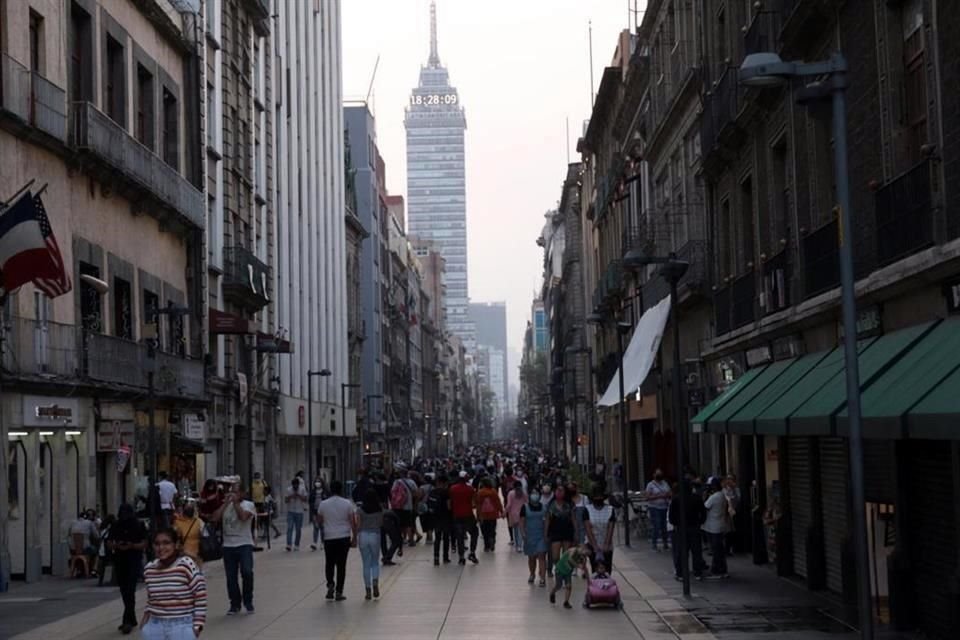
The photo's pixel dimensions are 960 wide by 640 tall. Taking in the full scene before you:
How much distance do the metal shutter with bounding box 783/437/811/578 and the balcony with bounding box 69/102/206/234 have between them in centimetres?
1549

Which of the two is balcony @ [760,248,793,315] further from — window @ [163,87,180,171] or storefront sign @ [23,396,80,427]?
window @ [163,87,180,171]

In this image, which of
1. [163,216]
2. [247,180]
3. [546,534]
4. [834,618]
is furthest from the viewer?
[247,180]

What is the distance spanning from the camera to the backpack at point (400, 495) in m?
34.7

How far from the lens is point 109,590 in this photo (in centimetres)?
2675

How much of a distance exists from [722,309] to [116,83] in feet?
50.8

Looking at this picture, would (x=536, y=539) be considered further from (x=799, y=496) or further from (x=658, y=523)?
(x=658, y=523)

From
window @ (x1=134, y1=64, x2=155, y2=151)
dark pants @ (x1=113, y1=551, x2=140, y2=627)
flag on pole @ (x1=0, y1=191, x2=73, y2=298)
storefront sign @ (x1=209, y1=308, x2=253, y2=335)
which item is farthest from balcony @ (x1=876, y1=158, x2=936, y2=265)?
storefront sign @ (x1=209, y1=308, x2=253, y2=335)

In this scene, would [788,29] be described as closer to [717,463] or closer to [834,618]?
[834,618]

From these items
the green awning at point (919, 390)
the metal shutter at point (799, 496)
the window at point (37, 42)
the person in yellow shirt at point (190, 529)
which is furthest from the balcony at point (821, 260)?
the window at point (37, 42)

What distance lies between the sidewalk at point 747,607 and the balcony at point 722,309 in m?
4.79

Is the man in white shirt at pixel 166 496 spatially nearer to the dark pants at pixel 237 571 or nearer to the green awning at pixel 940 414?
the dark pants at pixel 237 571

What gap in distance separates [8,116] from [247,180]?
27800mm

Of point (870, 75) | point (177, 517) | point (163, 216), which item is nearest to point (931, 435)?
point (870, 75)

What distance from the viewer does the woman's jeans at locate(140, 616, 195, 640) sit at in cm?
1153
